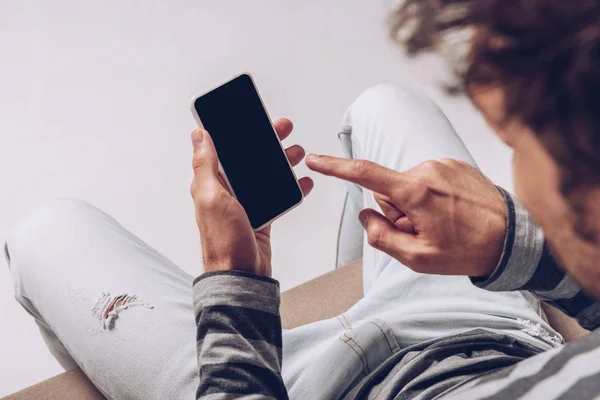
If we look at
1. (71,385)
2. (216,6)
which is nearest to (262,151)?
(71,385)

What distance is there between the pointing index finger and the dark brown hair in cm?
21

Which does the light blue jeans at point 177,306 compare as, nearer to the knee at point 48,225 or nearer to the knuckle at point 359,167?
the knee at point 48,225

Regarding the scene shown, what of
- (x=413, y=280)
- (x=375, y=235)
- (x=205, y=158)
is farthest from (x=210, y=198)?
(x=413, y=280)

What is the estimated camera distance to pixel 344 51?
1.42 m

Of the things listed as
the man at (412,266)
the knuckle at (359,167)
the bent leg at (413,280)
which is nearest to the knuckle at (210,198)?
the man at (412,266)

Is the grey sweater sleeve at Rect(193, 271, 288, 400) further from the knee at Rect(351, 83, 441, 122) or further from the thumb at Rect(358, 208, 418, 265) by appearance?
the knee at Rect(351, 83, 441, 122)

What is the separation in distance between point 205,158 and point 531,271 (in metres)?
0.35

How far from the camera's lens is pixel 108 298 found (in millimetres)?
667

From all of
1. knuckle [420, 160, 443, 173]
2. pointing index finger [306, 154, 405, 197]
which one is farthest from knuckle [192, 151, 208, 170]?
knuckle [420, 160, 443, 173]

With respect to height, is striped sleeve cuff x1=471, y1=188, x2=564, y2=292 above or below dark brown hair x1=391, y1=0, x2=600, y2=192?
below

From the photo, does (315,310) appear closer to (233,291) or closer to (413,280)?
(413,280)

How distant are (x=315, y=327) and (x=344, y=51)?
0.89m

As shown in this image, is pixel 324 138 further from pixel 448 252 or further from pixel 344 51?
pixel 448 252

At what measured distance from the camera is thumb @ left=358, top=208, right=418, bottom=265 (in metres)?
0.56
